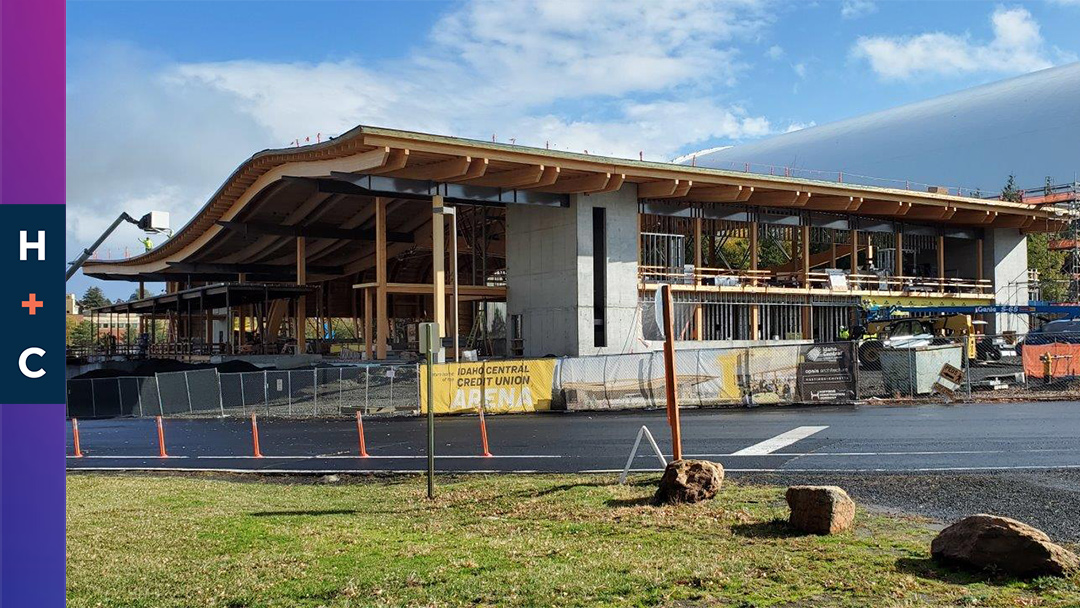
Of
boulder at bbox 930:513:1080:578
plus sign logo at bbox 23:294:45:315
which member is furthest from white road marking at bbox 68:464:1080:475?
plus sign logo at bbox 23:294:45:315

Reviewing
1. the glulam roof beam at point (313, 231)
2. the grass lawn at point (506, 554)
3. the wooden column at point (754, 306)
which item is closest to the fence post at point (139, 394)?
the glulam roof beam at point (313, 231)

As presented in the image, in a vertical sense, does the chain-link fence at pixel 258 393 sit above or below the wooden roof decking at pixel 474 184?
below

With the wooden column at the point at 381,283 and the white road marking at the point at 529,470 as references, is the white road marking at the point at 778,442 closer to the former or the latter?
the white road marking at the point at 529,470

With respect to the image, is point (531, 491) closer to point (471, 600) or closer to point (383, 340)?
point (471, 600)

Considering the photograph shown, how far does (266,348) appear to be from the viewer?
5012cm

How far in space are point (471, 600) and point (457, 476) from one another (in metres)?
7.96

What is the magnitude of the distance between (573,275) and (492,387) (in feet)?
36.3

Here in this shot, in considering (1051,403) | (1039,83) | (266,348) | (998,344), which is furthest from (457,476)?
(1039,83)

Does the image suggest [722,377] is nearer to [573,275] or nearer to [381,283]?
[573,275]

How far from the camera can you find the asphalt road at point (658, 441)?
15.3 metres

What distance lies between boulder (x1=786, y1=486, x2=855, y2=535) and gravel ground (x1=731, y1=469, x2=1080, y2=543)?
154cm

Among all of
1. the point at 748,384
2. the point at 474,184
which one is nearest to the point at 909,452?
the point at 748,384

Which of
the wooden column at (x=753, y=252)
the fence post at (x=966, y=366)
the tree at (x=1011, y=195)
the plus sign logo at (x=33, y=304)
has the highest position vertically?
the tree at (x=1011, y=195)

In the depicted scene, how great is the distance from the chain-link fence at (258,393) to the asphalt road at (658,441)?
1863mm
